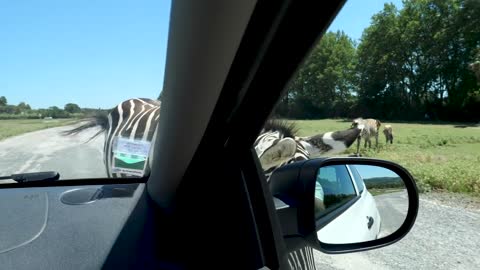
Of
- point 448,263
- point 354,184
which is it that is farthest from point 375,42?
point 354,184

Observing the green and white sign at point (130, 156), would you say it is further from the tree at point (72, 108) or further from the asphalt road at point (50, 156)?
the tree at point (72, 108)

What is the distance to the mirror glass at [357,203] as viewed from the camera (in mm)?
2027

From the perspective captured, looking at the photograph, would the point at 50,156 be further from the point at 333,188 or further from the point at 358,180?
the point at 358,180

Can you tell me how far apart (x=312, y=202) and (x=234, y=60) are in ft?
1.84

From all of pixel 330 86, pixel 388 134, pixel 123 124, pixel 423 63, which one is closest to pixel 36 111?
pixel 123 124

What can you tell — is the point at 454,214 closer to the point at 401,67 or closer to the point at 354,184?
the point at 401,67

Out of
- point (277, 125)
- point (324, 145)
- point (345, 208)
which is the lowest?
point (324, 145)

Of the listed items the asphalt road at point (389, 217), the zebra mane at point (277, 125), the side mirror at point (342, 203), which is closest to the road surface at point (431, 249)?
the asphalt road at point (389, 217)

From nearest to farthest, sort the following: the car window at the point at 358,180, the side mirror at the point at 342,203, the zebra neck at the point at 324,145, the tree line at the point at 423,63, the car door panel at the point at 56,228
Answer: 1. the car door panel at the point at 56,228
2. the side mirror at the point at 342,203
3. the car window at the point at 358,180
4. the tree line at the point at 423,63
5. the zebra neck at the point at 324,145

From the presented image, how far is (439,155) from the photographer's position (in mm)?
13516

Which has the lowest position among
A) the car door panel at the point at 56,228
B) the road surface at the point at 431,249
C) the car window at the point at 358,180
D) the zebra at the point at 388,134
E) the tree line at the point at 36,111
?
the road surface at the point at 431,249

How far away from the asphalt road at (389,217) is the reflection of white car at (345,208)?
0.10 meters

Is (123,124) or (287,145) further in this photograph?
(287,145)

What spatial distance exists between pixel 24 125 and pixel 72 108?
18cm
